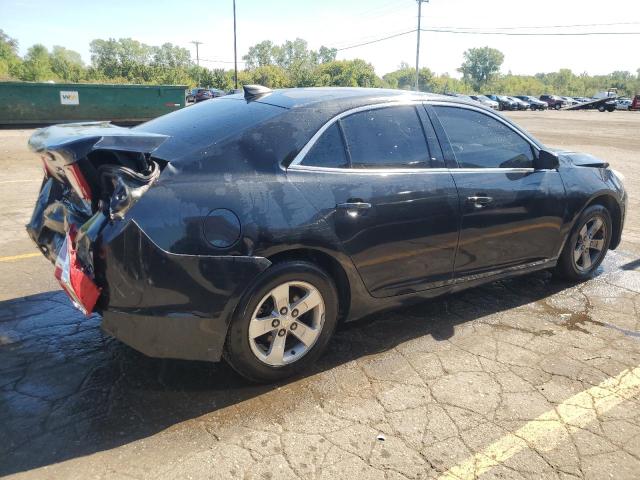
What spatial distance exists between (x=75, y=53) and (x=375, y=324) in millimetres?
189841

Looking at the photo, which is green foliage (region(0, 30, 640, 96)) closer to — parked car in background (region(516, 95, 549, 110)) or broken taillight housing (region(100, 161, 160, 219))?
parked car in background (region(516, 95, 549, 110))

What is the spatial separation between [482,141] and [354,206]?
139cm

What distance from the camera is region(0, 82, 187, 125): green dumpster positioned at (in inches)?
698

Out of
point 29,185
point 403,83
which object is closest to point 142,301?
point 29,185

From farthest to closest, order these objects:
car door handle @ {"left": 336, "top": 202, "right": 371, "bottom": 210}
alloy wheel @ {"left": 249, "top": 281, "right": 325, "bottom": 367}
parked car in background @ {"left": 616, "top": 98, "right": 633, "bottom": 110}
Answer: parked car in background @ {"left": 616, "top": 98, "right": 633, "bottom": 110}
car door handle @ {"left": 336, "top": 202, "right": 371, "bottom": 210}
alloy wheel @ {"left": 249, "top": 281, "right": 325, "bottom": 367}

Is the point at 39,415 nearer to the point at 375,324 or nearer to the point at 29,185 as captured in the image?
the point at 375,324

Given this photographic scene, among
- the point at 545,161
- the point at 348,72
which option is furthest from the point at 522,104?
the point at 545,161

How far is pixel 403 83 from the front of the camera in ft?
445

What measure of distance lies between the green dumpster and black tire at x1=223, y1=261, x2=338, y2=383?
1846 centimetres

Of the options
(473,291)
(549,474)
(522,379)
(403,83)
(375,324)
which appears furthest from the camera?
(403,83)

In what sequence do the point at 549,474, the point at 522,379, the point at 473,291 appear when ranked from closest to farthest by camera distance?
the point at 549,474 → the point at 522,379 → the point at 473,291

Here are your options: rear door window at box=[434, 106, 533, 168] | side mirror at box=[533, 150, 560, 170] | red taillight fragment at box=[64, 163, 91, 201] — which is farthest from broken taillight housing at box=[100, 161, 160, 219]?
side mirror at box=[533, 150, 560, 170]

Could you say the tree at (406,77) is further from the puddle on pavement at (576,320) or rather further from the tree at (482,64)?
the puddle on pavement at (576,320)

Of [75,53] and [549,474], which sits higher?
[75,53]
